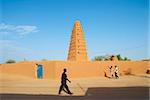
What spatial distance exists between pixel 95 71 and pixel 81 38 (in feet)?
65.6

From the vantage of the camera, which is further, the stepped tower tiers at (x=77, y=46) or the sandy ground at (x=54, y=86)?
the stepped tower tiers at (x=77, y=46)

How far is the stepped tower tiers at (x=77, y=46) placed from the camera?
53.6 meters

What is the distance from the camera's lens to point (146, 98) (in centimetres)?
1249

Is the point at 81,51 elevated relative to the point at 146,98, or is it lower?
elevated

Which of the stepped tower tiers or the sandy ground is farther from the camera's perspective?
the stepped tower tiers

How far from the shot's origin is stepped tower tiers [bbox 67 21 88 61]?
5359 centimetres

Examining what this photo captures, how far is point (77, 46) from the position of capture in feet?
177

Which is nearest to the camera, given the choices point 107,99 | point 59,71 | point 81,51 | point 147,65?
point 107,99

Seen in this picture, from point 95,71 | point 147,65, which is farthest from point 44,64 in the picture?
point 147,65

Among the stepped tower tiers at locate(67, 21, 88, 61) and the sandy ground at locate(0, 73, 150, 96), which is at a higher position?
the stepped tower tiers at locate(67, 21, 88, 61)

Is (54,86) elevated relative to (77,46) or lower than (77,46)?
lower

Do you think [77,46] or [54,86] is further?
[77,46]

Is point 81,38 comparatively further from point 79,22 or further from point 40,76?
point 40,76

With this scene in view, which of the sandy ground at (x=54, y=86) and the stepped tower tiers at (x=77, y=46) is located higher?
the stepped tower tiers at (x=77, y=46)
